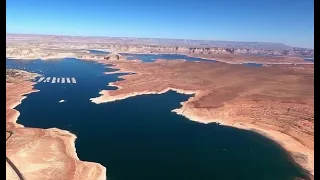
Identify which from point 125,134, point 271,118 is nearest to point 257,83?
point 271,118

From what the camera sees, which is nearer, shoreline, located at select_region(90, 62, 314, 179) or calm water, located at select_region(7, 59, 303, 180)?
calm water, located at select_region(7, 59, 303, 180)

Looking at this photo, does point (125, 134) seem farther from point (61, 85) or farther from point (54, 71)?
point (54, 71)

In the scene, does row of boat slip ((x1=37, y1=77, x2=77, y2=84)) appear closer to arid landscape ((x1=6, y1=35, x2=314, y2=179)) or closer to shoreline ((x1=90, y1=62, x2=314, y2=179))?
arid landscape ((x1=6, y1=35, x2=314, y2=179))

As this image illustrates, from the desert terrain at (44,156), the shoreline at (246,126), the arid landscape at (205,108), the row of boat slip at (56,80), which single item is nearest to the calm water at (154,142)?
the shoreline at (246,126)

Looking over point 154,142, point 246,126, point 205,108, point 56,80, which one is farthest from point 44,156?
point 56,80

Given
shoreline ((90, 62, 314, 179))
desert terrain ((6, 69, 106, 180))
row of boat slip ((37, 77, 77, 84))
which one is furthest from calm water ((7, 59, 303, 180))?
row of boat slip ((37, 77, 77, 84))

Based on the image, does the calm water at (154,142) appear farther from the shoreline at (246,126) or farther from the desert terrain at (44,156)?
the desert terrain at (44,156)
